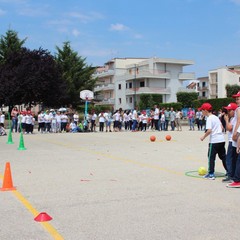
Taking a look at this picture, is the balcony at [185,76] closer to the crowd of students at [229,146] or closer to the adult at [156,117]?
the adult at [156,117]

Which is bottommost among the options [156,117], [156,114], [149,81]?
[156,117]

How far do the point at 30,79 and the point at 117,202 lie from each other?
39.1m

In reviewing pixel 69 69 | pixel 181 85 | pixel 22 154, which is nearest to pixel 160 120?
pixel 22 154

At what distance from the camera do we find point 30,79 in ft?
144

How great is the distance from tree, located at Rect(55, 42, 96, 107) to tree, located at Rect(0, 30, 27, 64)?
8433 mm

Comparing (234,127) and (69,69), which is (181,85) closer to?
(69,69)

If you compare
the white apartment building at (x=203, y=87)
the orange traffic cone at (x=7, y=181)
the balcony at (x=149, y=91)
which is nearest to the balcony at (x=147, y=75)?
the balcony at (x=149, y=91)

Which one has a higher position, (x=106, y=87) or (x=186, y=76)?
(x=186, y=76)

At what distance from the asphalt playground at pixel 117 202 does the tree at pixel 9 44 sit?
146 feet

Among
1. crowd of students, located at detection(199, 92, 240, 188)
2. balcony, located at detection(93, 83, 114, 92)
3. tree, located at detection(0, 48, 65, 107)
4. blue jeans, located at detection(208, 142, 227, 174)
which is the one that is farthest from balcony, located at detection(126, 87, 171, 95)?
blue jeans, located at detection(208, 142, 227, 174)

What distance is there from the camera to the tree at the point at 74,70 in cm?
6088

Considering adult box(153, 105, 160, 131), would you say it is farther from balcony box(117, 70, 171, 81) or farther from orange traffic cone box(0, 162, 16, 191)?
balcony box(117, 70, 171, 81)

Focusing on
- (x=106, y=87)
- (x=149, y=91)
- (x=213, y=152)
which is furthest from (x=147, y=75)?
(x=213, y=152)

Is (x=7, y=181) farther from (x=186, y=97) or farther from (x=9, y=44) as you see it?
(x=186, y=97)
